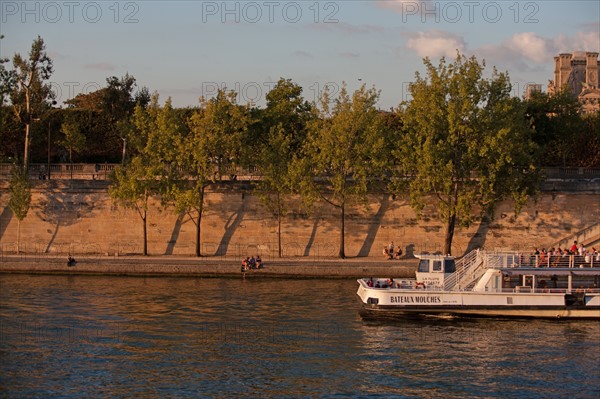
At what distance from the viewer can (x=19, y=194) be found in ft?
177

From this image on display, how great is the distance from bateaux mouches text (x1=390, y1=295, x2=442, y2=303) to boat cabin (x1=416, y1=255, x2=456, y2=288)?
1611mm

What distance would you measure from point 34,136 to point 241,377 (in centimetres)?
4042

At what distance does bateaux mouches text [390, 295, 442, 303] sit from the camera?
3791 cm

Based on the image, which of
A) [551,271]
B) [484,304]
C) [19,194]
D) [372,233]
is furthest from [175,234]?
[551,271]

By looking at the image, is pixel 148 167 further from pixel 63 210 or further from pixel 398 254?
pixel 398 254

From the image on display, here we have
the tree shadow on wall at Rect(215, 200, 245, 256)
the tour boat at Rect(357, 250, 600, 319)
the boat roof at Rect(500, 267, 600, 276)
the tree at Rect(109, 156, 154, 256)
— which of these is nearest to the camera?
the tour boat at Rect(357, 250, 600, 319)

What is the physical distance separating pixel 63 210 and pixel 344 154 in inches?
640

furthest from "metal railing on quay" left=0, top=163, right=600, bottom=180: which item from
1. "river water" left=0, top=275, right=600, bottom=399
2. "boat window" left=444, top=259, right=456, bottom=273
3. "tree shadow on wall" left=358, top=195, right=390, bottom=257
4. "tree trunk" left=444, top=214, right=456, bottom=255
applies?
"boat window" left=444, top=259, right=456, bottom=273

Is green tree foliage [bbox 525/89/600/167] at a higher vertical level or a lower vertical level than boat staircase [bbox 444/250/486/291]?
higher

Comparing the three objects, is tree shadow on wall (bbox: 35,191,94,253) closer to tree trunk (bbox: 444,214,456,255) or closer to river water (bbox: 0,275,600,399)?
river water (bbox: 0,275,600,399)

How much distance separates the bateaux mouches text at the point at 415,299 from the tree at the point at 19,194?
81.5 ft

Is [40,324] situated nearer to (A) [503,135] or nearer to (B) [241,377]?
(B) [241,377]

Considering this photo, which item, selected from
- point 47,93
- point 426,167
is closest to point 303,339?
point 426,167

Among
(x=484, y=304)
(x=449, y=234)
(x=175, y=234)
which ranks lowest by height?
(x=484, y=304)
